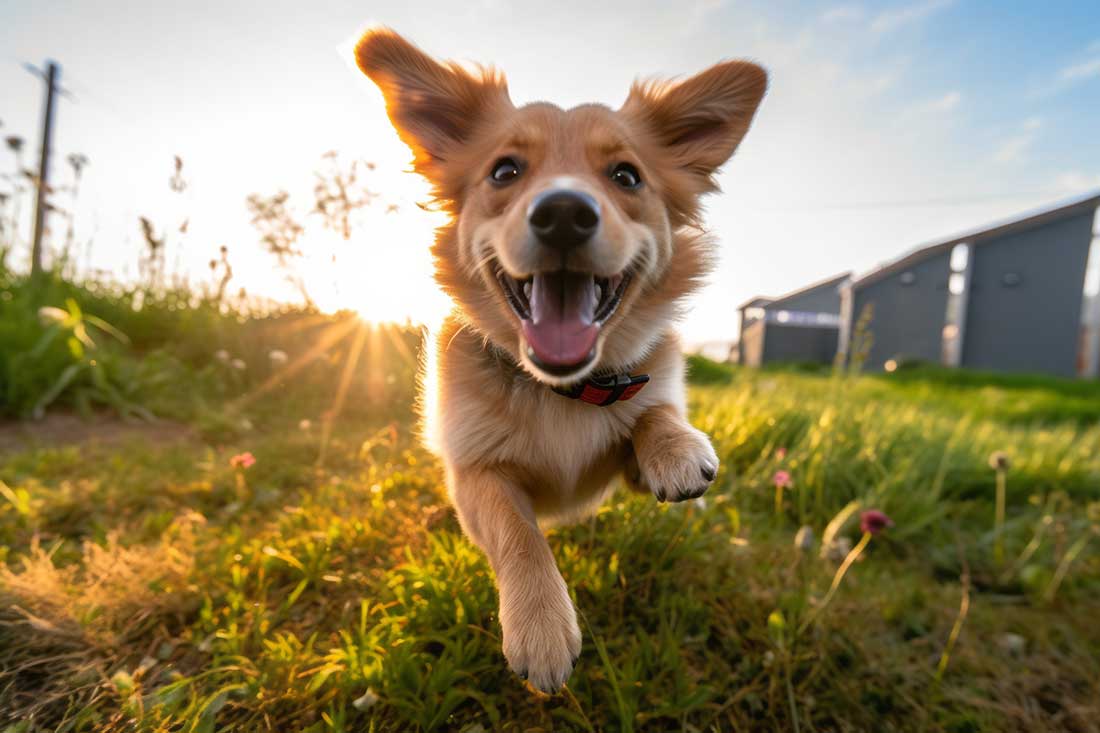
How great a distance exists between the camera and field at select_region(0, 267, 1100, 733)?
1652mm

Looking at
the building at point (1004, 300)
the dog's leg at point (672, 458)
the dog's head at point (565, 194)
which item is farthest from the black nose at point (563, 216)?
the building at point (1004, 300)

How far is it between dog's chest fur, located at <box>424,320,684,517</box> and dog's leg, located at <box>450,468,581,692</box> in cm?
9

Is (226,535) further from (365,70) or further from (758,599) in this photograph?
(758,599)

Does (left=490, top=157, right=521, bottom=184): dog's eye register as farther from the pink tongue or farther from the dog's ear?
the pink tongue

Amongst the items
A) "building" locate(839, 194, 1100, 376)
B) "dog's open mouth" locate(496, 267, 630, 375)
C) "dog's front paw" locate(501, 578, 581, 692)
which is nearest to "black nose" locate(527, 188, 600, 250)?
"dog's open mouth" locate(496, 267, 630, 375)

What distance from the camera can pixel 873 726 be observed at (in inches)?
72.8

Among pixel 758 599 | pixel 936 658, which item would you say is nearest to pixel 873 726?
pixel 758 599

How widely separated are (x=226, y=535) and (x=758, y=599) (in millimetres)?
2251

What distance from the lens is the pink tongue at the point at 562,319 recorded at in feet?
5.20

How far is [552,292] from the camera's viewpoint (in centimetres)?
Answer: 168

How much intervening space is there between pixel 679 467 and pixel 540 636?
0.55 metres

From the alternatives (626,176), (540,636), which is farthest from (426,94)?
(540,636)

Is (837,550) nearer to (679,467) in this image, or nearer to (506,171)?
(679,467)

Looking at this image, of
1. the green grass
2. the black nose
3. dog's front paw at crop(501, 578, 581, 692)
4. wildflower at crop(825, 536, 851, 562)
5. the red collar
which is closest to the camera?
dog's front paw at crop(501, 578, 581, 692)
